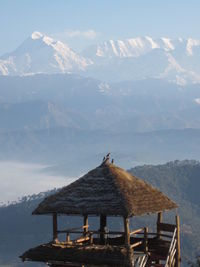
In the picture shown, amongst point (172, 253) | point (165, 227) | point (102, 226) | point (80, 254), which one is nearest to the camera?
point (80, 254)

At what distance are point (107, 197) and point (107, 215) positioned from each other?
64cm

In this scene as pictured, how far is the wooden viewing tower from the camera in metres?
21.6

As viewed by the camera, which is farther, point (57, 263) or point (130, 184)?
point (130, 184)

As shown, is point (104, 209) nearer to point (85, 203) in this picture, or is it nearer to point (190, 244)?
point (85, 203)

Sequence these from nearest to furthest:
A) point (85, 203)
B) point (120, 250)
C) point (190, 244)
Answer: point (120, 250) < point (85, 203) < point (190, 244)

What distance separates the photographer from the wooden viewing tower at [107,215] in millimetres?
21562

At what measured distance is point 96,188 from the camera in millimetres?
23125

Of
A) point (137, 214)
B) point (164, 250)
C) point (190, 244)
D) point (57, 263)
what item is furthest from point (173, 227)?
point (190, 244)

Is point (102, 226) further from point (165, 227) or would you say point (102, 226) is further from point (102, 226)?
point (165, 227)

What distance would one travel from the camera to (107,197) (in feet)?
74.0

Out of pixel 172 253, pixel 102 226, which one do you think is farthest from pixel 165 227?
pixel 102 226

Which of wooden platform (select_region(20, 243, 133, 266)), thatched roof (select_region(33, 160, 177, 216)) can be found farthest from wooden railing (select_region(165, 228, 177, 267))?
wooden platform (select_region(20, 243, 133, 266))

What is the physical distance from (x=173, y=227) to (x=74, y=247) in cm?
364

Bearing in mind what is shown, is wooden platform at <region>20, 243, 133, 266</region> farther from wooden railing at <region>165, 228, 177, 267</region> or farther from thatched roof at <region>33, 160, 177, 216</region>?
wooden railing at <region>165, 228, 177, 267</region>
